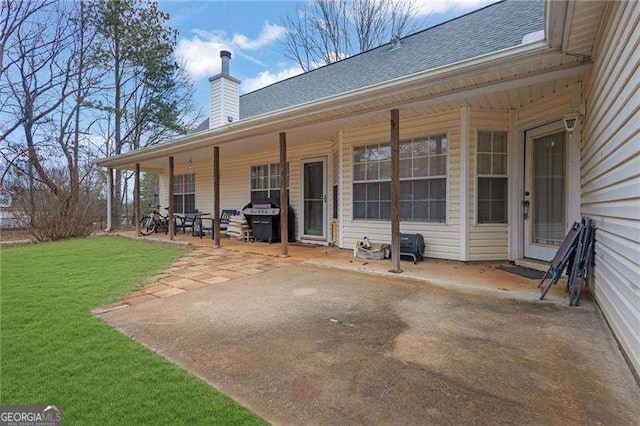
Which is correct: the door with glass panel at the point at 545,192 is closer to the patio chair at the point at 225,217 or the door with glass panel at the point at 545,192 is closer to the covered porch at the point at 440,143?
the covered porch at the point at 440,143

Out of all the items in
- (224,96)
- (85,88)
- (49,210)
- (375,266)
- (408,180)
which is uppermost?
(85,88)

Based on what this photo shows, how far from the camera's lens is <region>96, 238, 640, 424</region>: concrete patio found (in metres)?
1.71

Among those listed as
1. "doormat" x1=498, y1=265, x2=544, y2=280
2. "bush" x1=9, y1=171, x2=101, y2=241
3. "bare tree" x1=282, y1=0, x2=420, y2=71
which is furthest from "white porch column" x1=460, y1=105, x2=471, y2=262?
"bare tree" x1=282, y1=0, x2=420, y2=71

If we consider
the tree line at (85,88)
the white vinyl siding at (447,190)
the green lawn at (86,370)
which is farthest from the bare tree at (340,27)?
the green lawn at (86,370)

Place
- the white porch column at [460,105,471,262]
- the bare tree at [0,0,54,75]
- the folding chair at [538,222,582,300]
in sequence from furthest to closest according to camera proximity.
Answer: the bare tree at [0,0,54,75] → the white porch column at [460,105,471,262] → the folding chair at [538,222,582,300]

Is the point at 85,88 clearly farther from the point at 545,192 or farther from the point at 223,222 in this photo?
the point at 545,192

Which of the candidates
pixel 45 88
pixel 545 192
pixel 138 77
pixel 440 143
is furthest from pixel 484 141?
pixel 45 88

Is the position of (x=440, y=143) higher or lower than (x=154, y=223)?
higher

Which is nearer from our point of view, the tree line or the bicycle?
the bicycle

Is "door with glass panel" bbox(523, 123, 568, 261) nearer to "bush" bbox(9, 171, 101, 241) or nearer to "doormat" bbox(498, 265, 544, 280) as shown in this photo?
"doormat" bbox(498, 265, 544, 280)

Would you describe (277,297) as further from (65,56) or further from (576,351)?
(65,56)

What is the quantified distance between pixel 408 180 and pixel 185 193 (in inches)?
353

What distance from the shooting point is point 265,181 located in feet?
30.7

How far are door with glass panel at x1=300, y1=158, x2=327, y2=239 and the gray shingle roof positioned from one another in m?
1.70
